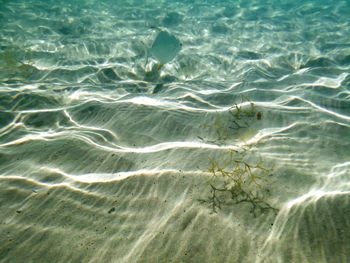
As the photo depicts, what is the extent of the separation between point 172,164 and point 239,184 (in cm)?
73

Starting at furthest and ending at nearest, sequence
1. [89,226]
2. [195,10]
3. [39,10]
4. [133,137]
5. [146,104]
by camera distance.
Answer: [195,10]
[39,10]
[146,104]
[133,137]
[89,226]

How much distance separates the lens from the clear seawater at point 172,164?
1790 millimetres

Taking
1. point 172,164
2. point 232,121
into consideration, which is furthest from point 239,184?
point 232,121

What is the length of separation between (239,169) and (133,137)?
145 cm

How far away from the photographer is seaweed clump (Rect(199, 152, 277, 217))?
6.76 feet

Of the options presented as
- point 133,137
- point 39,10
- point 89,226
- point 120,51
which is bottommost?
point 89,226

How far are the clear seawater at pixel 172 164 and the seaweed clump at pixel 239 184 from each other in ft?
0.04

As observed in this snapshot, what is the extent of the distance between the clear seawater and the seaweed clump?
0.5 inches

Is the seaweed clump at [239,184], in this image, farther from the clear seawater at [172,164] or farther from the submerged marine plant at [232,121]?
the submerged marine plant at [232,121]

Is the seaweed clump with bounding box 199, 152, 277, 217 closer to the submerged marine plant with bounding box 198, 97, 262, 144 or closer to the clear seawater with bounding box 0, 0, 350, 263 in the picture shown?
the clear seawater with bounding box 0, 0, 350, 263

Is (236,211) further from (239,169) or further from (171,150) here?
(171,150)

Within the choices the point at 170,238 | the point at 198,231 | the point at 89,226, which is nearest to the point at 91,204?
the point at 89,226

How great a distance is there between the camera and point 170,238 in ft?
5.96

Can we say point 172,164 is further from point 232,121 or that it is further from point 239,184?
point 232,121
